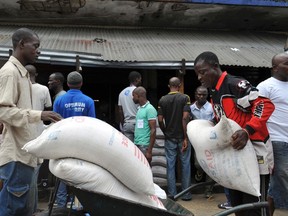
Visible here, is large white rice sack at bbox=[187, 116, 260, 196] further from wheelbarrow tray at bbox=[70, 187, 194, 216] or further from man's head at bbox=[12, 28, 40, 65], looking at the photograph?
man's head at bbox=[12, 28, 40, 65]

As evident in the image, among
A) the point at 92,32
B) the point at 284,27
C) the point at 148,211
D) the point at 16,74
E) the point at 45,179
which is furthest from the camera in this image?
the point at 284,27

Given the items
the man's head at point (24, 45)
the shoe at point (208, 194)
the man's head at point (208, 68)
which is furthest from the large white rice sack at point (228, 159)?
the shoe at point (208, 194)

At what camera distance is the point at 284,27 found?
9711 millimetres

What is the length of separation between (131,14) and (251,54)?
289 cm

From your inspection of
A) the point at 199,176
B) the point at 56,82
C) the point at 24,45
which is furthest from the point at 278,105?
the point at 56,82

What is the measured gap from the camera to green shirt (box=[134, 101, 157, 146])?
544 cm

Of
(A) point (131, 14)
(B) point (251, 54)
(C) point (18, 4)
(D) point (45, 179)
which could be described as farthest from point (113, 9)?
(D) point (45, 179)

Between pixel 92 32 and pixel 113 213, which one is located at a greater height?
pixel 92 32

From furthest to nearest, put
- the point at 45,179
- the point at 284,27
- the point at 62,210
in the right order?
1. the point at 284,27
2. the point at 45,179
3. the point at 62,210

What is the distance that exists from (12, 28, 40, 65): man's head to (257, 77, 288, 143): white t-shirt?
7.23 feet

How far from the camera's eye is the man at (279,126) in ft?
11.7

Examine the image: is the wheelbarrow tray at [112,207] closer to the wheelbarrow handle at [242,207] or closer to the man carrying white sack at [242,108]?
the wheelbarrow handle at [242,207]

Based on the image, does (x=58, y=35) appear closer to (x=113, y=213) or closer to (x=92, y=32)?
(x=92, y=32)

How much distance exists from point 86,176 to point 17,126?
2.79 ft
